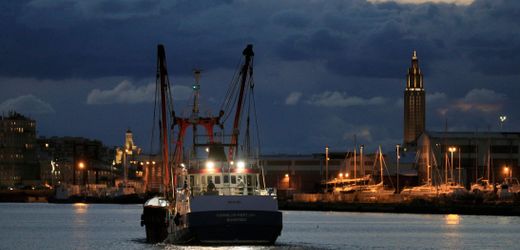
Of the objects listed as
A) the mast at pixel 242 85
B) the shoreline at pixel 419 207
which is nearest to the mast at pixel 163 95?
the mast at pixel 242 85

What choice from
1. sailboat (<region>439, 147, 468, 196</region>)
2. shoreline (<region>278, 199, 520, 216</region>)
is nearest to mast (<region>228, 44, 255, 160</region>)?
shoreline (<region>278, 199, 520, 216</region>)

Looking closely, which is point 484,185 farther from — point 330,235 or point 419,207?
point 330,235

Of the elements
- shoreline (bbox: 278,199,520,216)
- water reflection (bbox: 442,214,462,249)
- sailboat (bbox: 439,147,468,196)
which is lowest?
water reflection (bbox: 442,214,462,249)

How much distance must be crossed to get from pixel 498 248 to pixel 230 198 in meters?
25.5

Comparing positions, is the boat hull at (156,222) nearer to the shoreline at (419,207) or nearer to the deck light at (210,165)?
the deck light at (210,165)

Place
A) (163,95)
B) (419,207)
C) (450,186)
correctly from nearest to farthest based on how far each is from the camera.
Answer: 1. (163,95)
2. (419,207)
3. (450,186)

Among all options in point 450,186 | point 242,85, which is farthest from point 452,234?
point 450,186

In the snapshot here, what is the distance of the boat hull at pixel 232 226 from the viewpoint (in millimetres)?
73438

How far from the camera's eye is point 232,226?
73.5 metres

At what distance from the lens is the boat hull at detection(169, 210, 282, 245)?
73438 millimetres

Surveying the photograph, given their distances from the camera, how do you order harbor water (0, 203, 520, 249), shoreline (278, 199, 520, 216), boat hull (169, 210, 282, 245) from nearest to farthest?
1. boat hull (169, 210, 282, 245)
2. harbor water (0, 203, 520, 249)
3. shoreline (278, 199, 520, 216)

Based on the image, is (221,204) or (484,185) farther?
(484,185)

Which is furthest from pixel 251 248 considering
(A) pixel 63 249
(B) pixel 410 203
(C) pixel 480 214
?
(B) pixel 410 203

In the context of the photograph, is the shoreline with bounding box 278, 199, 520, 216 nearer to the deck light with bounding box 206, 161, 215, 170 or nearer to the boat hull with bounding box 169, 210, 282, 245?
the deck light with bounding box 206, 161, 215, 170
